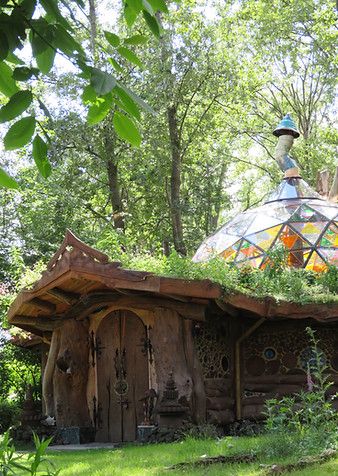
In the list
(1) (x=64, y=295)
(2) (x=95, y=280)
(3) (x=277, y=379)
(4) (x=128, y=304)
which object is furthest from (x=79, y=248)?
(3) (x=277, y=379)

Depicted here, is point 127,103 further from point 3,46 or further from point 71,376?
point 71,376

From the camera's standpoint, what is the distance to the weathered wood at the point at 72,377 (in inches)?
422

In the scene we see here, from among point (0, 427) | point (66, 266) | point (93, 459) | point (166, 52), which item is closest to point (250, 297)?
point (66, 266)

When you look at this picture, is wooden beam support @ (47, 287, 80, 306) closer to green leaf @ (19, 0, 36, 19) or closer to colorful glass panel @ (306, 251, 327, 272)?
colorful glass panel @ (306, 251, 327, 272)

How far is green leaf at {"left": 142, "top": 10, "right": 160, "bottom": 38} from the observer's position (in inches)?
78.0

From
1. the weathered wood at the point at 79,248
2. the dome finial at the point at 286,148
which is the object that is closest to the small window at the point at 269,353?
the weathered wood at the point at 79,248

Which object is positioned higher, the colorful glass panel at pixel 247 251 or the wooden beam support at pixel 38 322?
the colorful glass panel at pixel 247 251

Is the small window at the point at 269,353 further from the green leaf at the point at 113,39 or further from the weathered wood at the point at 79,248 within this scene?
the green leaf at the point at 113,39

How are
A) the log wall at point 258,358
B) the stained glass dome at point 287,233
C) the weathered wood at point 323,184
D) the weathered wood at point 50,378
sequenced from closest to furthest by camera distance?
the log wall at point 258,358 → the weathered wood at point 50,378 → the stained glass dome at point 287,233 → the weathered wood at point 323,184

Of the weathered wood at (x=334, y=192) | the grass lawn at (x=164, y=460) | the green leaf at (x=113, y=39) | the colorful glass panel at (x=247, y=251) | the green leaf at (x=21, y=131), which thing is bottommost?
the grass lawn at (x=164, y=460)

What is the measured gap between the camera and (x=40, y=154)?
6.89 ft

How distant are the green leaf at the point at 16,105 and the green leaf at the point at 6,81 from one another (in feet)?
0.29

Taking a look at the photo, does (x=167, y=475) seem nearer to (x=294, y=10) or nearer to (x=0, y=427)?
(x=0, y=427)

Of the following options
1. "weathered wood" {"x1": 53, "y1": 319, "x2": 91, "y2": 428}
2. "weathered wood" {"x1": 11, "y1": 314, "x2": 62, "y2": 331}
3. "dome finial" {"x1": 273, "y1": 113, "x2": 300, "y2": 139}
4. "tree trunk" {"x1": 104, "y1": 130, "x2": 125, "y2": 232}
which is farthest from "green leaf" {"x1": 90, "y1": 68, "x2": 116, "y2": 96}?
"tree trunk" {"x1": 104, "y1": 130, "x2": 125, "y2": 232}
